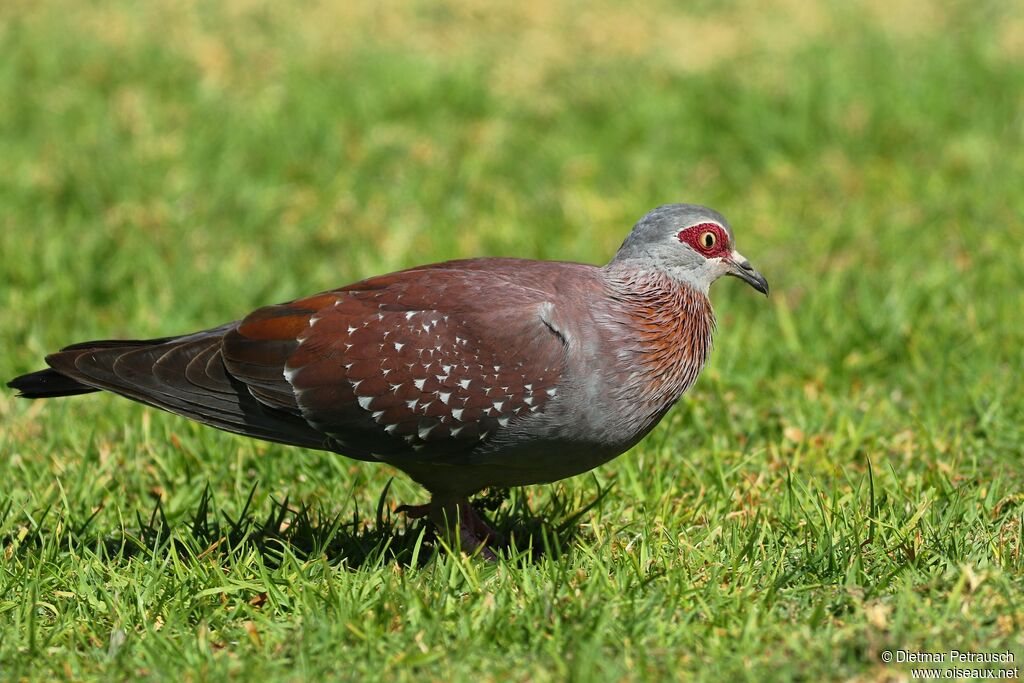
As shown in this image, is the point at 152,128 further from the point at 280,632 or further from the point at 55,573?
the point at 280,632

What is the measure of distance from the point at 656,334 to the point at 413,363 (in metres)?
0.85

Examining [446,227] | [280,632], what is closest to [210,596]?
[280,632]

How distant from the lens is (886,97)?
9.24m

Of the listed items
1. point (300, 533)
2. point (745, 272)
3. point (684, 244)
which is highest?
point (684, 244)

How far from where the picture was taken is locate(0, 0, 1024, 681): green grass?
12.4ft

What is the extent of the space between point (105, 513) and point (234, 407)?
31.7 inches

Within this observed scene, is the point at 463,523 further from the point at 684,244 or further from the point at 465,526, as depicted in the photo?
the point at 684,244

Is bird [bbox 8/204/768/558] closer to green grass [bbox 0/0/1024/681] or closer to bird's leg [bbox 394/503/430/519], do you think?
bird's leg [bbox 394/503/430/519]

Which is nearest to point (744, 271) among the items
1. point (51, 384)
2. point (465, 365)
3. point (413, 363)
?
point (465, 365)

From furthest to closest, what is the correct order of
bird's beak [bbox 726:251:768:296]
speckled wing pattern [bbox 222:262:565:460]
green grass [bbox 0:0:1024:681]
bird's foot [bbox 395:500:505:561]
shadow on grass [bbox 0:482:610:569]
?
bird's beak [bbox 726:251:768:296], bird's foot [bbox 395:500:505:561], shadow on grass [bbox 0:482:610:569], speckled wing pattern [bbox 222:262:565:460], green grass [bbox 0:0:1024:681]

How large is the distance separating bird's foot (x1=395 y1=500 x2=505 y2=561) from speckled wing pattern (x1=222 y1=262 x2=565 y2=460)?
344 mm

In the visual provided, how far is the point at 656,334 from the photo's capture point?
436cm

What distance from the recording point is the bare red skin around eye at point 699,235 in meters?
4.57

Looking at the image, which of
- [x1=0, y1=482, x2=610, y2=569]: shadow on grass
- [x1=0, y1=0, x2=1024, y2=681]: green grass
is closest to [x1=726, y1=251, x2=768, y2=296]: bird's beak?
[x1=0, y1=0, x2=1024, y2=681]: green grass
